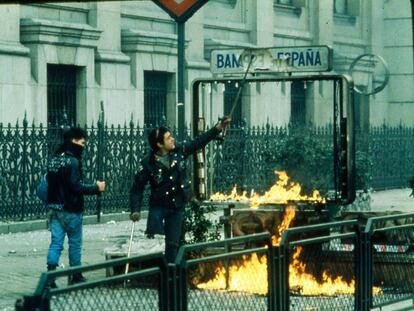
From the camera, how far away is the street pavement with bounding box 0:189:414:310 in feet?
49.2

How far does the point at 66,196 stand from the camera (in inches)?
584

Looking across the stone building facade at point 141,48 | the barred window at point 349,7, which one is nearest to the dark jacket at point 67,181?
the stone building facade at point 141,48

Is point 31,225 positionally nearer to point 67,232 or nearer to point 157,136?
point 67,232

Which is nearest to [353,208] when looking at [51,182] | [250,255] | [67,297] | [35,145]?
[35,145]

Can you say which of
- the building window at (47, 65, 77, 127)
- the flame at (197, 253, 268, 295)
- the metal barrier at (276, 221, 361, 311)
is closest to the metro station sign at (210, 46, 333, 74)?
the metal barrier at (276, 221, 361, 311)

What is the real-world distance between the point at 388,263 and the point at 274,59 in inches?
116

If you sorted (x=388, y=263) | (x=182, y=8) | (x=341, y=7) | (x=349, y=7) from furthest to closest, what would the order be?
(x=349, y=7) → (x=341, y=7) → (x=388, y=263) → (x=182, y=8)

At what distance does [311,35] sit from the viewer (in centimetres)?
3959

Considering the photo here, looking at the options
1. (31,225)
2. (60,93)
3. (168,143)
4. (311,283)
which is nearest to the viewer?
(311,283)

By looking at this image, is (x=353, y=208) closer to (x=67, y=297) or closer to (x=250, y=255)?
(x=250, y=255)

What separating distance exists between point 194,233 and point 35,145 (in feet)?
31.8

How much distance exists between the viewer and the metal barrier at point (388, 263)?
11.5 m

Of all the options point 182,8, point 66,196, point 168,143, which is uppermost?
point 182,8

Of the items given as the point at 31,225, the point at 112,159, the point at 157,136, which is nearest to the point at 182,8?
the point at 157,136
